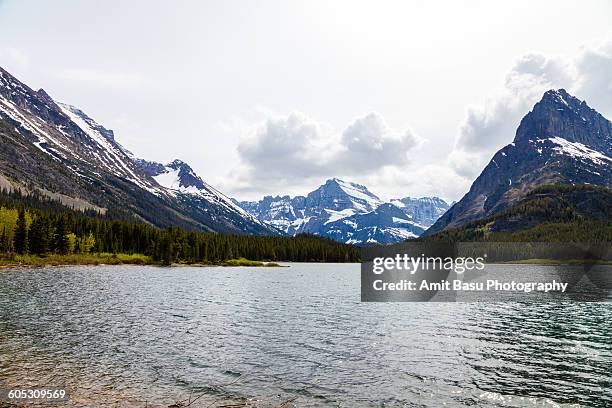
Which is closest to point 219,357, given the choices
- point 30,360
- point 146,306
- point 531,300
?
point 30,360

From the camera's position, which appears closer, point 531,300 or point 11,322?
point 11,322

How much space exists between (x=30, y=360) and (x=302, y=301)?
49.2m

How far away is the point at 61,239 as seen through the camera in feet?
568

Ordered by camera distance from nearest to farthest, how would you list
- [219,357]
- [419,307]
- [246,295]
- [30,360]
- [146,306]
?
[30,360] → [219,357] → [146,306] → [419,307] → [246,295]

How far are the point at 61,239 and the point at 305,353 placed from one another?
165m

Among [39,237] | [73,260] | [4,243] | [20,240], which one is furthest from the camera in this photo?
[73,260]

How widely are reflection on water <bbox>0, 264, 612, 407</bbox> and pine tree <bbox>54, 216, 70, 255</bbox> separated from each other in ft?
379

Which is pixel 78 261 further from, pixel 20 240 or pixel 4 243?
pixel 4 243

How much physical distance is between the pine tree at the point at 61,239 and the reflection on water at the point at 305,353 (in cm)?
11554

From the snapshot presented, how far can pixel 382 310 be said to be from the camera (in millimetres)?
67438

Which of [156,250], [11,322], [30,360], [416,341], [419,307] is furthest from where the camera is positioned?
[156,250]

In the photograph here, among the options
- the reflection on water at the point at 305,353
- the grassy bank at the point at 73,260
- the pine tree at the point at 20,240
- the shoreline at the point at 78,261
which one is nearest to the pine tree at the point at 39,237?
the pine tree at the point at 20,240

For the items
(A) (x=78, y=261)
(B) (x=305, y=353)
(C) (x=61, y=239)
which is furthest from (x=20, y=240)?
(B) (x=305, y=353)

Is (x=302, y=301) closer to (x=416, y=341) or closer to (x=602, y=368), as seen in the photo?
(x=416, y=341)
